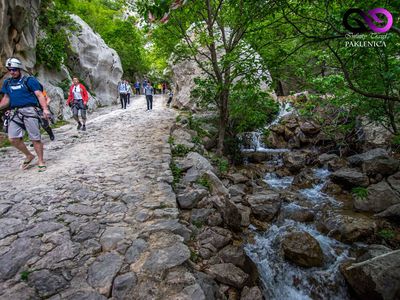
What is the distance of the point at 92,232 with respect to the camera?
3406 millimetres

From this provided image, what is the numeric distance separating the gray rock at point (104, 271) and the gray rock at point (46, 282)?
28cm

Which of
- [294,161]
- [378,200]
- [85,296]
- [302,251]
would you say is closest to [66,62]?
[294,161]

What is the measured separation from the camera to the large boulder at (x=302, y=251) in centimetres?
444

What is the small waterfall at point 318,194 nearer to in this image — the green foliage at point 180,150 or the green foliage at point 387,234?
the green foliage at point 387,234

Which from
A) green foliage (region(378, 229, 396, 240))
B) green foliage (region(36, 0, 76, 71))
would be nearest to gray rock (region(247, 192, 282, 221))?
green foliage (region(378, 229, 396, 240))

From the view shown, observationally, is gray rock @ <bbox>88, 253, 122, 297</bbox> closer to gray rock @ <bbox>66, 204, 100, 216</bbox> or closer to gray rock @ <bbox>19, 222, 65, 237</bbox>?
gray rock @ <bbox>19, 222, 65, 237</bbox>

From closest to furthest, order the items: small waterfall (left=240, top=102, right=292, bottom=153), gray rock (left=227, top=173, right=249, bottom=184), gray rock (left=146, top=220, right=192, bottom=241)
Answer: gray rock (left=146, top=220, right=192, bottom=241), gray rock (left=227, top=173, right=249, bottom=184), small waterfall (left=240, top=102, right=292, bottom=153)

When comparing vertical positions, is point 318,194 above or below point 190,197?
below

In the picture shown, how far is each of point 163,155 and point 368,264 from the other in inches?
190

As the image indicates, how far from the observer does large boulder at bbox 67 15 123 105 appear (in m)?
18.8

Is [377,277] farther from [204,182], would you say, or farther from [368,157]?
[368,157]

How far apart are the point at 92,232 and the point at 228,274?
6.48 feet

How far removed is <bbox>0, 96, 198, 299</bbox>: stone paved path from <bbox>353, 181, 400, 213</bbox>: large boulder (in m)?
5.33

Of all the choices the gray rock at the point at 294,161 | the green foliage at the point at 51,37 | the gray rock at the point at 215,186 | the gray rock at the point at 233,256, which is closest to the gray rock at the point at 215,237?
the gray rock at the point at 233,256
